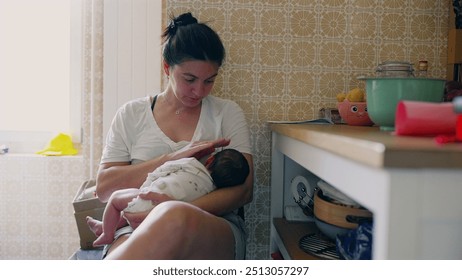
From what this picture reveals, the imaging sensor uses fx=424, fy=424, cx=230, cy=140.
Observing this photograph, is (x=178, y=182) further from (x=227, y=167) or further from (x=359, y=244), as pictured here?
(x=359, y=244)

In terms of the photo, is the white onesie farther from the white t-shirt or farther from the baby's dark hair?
the white t-shirt

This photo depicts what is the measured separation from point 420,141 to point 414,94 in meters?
0.29

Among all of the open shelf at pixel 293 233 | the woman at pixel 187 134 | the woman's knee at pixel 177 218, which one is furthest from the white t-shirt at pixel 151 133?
the woman's knee at pixel 177 218

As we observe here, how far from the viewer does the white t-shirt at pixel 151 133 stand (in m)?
1.14

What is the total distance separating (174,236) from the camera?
2.47 ft

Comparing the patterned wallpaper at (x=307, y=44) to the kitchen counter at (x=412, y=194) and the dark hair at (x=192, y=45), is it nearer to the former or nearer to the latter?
the dark hair at (x=192, y=45)

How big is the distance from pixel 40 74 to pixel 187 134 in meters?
1.11

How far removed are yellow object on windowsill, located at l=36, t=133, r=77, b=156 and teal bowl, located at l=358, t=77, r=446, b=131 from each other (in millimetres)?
1451

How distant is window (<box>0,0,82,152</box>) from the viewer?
1.85 metres

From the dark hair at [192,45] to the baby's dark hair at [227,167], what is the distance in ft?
0.86

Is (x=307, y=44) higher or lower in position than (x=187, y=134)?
higher

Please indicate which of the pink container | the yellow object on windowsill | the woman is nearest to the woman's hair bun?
the woman

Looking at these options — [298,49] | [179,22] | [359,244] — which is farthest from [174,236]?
[298,49]
